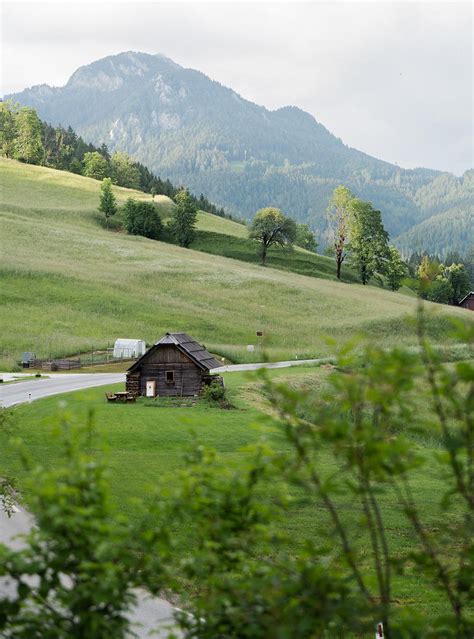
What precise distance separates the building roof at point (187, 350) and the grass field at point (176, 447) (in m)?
2.21

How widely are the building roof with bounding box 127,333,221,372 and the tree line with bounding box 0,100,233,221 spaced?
11530 cm

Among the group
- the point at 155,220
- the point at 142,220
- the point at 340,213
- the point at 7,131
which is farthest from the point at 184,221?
the point at 7,131

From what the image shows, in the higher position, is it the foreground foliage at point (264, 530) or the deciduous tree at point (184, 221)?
the deciduous tree at point (184, 221)

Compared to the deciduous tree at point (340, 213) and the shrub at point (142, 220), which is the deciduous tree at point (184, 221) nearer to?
the shrub at point (142, 220)

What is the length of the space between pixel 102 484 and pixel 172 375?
133 ft

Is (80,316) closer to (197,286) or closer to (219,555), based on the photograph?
(197,286)

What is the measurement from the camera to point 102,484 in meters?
5.69

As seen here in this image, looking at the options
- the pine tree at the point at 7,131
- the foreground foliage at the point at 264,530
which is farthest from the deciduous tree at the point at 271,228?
the foreground foliage at the point at 264,530

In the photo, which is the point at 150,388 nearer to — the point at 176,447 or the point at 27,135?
the point at 176,447

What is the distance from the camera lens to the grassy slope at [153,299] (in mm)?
Answer: 70312

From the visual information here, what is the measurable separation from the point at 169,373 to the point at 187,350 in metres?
1.85

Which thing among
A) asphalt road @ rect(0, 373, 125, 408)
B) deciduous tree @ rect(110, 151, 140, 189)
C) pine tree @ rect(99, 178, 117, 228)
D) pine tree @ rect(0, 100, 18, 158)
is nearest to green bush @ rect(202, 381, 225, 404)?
asphalt road @ rect(0, 373, 125, 408)

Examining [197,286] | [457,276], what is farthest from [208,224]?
[197,286]

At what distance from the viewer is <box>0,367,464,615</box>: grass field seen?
20.6 meters
